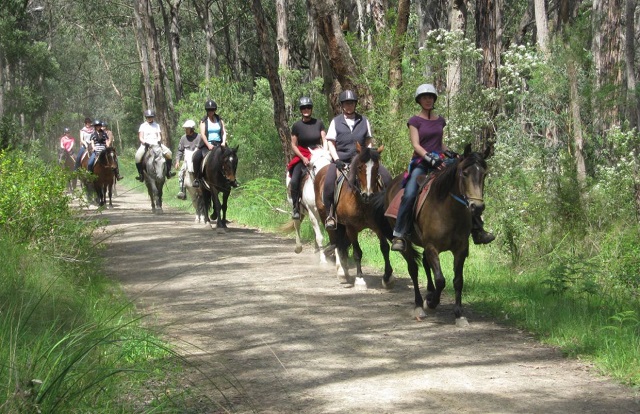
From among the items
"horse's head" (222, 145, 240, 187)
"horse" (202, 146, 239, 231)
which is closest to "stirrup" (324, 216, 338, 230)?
"horse" (202, 146, 239, 231)

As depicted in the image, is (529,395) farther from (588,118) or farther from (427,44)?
(427,44)

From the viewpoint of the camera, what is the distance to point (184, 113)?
33.3 m

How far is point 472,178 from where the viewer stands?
351 inches

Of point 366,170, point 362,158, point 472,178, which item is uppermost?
point 362,158

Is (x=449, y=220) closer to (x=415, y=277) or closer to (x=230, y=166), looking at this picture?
(x=415, y=277)

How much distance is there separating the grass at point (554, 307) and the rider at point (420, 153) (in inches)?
51.6

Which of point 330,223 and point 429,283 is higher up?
point 330,223

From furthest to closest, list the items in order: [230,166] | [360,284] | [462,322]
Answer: [230,166]
[360,284]
[462,322]

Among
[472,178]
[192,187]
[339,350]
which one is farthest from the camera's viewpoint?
[192,187]

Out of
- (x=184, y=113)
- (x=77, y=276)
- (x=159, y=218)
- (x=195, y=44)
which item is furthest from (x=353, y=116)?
(x=195, y=44)

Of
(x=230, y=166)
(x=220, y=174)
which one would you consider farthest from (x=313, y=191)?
(x=220, y=174)

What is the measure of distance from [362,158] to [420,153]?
1.65 metres

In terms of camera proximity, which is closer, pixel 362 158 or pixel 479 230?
pixel 479 230

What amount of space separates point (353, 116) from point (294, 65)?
4101cm
